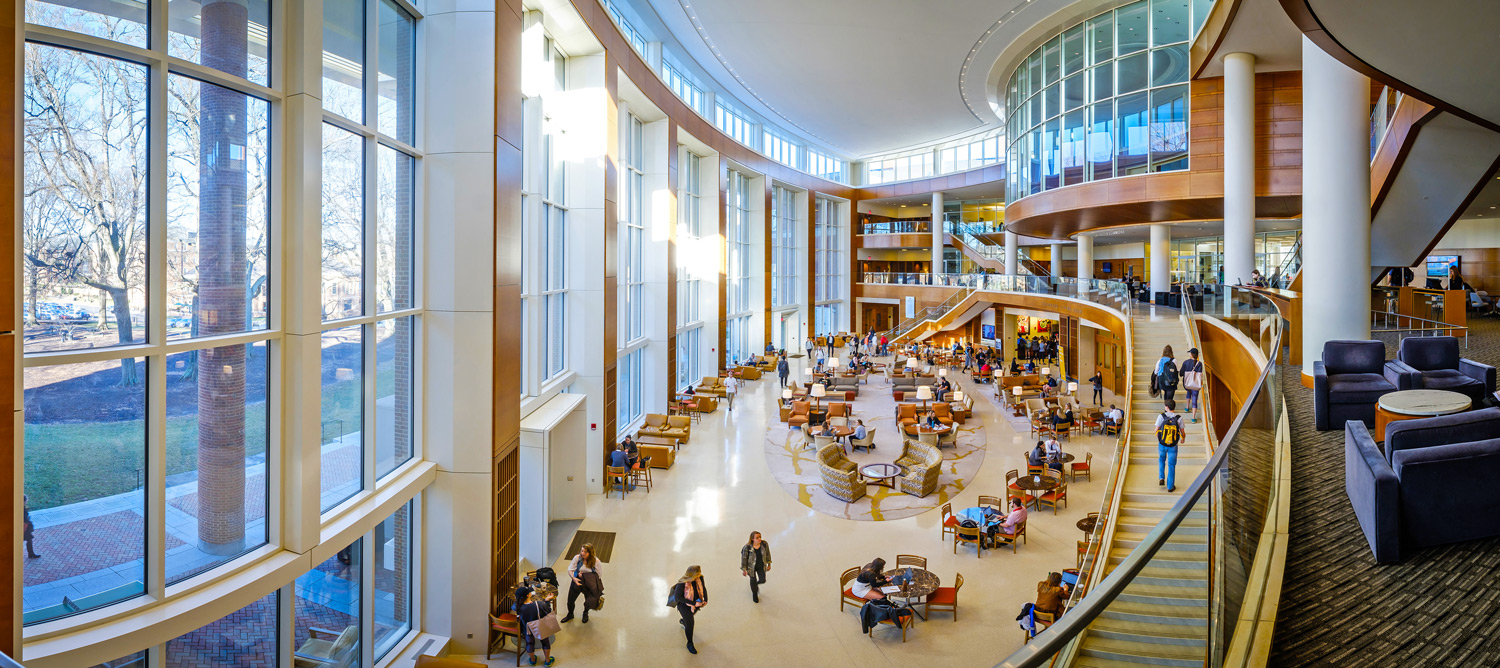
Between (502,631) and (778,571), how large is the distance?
144 inches

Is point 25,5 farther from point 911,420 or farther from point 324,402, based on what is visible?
point 911,420

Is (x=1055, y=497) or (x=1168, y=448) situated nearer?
(x=1168, y=448)

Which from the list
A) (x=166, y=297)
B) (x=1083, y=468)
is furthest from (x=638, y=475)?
(x=166, y=297)

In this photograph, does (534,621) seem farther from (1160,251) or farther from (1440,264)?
(1440,264)

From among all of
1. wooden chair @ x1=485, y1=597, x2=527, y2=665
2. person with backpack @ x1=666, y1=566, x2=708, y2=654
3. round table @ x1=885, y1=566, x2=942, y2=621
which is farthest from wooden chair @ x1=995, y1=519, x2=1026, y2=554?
wooden chair @ x1=485, y1=597, x2=527, y2=665

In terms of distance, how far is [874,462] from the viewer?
1561cm

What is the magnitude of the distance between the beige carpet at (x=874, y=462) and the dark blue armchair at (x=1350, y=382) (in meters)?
6.33

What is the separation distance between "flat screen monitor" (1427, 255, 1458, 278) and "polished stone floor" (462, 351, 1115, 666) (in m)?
16.7

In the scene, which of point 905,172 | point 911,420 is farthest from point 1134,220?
point 905,172

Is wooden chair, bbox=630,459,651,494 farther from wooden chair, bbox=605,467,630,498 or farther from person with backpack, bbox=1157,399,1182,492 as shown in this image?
person with backpack, bbox=1157,399,1182,492

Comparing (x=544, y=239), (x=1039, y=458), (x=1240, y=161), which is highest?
(x=1240, y=161)

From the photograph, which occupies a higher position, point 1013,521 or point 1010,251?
point 1010,251

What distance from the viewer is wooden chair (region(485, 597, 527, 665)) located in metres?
7.99

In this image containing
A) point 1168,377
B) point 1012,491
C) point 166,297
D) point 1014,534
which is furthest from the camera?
point 1012,491
